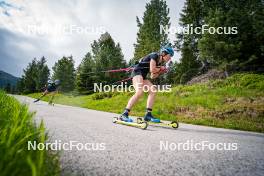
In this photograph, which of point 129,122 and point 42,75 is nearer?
point 129,122

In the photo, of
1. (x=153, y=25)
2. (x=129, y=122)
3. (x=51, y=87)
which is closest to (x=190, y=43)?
(x=153, y=25)

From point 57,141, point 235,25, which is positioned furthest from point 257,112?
point 235,25

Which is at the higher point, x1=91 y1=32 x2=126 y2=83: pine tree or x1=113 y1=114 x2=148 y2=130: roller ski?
x1=91 y1=32 x2=126 y2=83: pine tree

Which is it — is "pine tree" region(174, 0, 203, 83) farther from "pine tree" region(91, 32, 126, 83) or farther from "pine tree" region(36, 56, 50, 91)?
"pine tree" region(36, 56, 50, 91)

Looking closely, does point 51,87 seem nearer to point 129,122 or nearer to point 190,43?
point 129,122

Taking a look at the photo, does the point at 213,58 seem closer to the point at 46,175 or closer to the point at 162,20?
the point at 162,20

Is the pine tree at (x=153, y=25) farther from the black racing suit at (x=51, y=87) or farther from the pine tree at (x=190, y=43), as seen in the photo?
the black racing suit at (x=51, y=87)

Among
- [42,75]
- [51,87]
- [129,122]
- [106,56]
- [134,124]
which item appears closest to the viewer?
[134,124]

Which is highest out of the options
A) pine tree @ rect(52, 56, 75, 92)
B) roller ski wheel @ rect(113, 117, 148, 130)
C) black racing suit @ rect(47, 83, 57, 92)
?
pine tree @ rect(52, 56, 75, 92)

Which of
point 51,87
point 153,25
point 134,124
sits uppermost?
point 153,25

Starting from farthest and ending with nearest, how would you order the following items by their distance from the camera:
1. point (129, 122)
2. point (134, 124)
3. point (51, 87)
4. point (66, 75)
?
point (66, 75) → point (51, 87) → point (129, 122) → point (134, 124)

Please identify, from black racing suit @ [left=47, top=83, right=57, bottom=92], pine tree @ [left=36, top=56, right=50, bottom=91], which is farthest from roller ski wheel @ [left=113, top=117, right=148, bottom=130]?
pine tree @ [left=36, top=56, right=50, bottom=91]

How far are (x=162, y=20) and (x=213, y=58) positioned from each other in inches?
706

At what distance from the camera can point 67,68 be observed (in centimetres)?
7125
